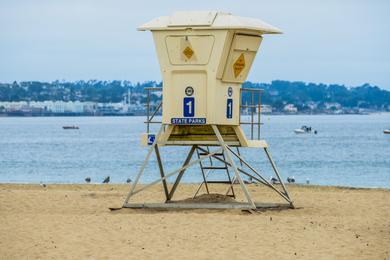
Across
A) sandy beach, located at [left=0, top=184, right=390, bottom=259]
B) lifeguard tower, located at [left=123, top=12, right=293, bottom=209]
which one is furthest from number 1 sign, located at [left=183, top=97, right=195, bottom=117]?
sandy beach, located at [left=0, top=184, right=390, bottom=259]

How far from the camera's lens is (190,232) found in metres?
19.9

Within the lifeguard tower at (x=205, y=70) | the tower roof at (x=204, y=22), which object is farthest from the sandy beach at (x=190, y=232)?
the tower roof at (x=204, y=22)

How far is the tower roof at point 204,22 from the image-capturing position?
22.3 m

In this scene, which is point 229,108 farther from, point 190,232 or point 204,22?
point 190,232

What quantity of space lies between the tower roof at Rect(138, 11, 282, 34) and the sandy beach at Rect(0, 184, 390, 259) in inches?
154

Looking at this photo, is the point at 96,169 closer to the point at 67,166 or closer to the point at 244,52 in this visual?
the point at 67,166

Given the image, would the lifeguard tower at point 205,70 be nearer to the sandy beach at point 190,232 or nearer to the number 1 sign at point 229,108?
the number 1 sign at point 229,108

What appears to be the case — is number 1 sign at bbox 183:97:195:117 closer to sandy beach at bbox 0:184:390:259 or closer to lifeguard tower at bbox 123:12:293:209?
lifeguard tower at bbox 123:12:293:209

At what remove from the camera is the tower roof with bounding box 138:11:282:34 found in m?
22.3

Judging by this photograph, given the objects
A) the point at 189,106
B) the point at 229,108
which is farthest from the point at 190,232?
the point at 229,108

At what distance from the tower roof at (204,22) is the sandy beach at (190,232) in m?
3.91

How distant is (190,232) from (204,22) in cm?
489

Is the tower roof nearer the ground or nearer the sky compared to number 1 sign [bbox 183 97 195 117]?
nearer the sky

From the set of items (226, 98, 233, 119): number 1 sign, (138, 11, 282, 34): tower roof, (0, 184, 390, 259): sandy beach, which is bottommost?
(0, 184, 390, 259): sandy beach
